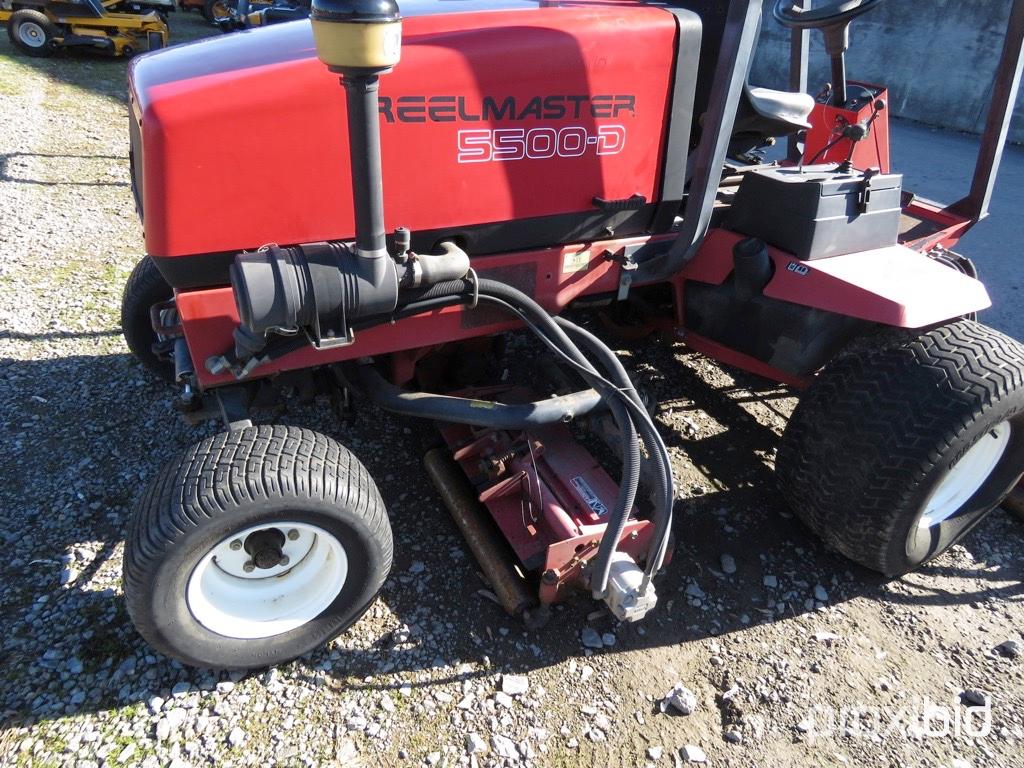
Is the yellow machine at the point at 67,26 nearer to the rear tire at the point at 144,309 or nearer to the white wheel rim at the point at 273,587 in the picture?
the rear tire at the point at 144,309

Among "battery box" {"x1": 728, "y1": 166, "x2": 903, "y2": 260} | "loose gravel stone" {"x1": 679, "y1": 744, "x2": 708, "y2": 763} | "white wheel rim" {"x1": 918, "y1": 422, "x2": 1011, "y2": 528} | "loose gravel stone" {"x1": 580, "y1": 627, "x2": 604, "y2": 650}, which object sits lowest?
"loose gravel stone" {"x1": 679, "y1": 744, "x2": 708, "y2": 763}

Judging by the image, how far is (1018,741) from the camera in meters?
2.14

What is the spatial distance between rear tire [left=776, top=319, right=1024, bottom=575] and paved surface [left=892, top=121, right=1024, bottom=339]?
2.58m

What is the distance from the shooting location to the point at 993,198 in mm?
7219

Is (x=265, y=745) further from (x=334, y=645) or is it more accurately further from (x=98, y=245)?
(x=98, y=245)

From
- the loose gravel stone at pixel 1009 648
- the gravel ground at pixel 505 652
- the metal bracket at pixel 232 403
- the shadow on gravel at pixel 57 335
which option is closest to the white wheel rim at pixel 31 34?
the shadow on gravel at pixel 57 335

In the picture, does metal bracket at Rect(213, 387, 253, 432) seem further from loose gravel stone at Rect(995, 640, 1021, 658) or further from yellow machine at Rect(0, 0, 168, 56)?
yellow machine at Rect(0, 0, 168, 56)

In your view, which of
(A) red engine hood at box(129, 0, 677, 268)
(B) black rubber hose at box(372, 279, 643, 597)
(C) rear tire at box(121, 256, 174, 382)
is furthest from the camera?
(C) rear tire at box(121, 256, 174, 382)

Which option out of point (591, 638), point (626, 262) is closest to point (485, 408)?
point (626, 262)

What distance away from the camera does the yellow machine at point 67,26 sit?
1043cm

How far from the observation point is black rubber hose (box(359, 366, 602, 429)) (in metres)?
2.21

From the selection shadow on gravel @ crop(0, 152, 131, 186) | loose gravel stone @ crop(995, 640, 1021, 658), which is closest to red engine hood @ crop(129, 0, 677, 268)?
loose gravel stone @ crop(995, 640, 1021, 658)

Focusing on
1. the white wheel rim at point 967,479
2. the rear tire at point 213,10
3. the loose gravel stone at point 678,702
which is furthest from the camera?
the rear tire at point 213,10

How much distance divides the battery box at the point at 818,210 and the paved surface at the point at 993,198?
258 cm
